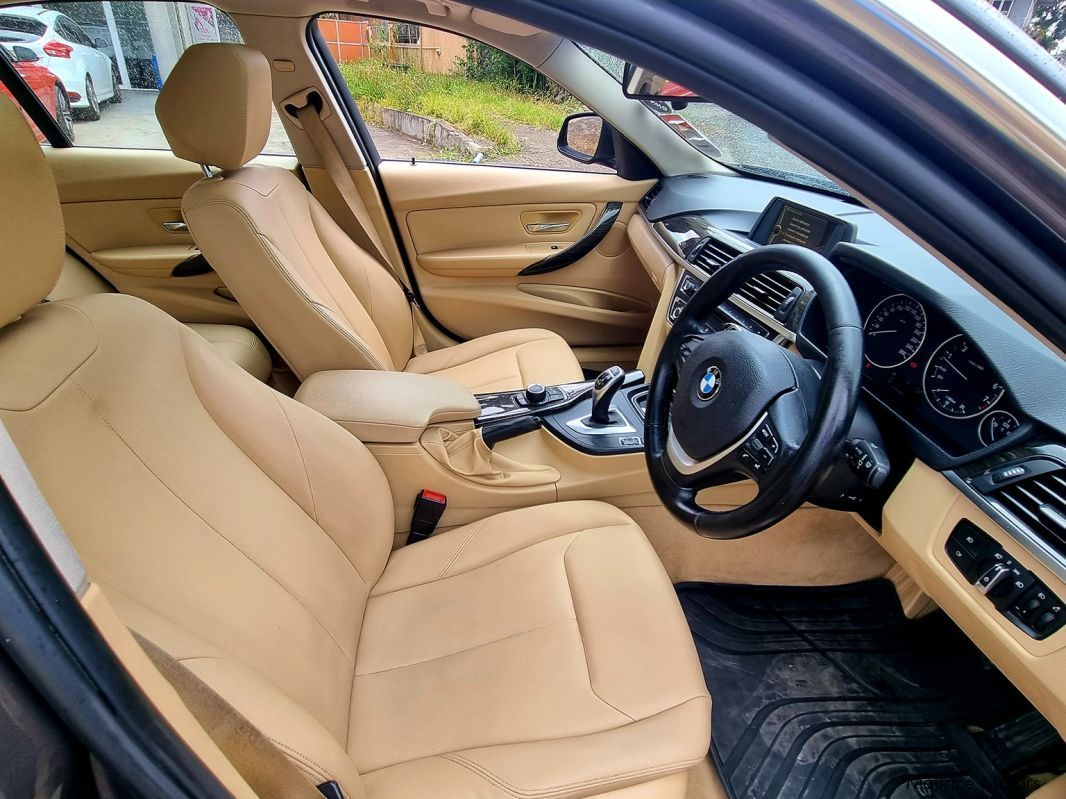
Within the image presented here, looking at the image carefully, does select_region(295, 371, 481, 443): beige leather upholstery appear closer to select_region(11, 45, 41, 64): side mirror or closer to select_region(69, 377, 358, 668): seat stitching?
select_region(69, 377, 358, 668): seat stitching

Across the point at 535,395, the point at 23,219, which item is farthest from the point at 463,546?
the point at 23,219

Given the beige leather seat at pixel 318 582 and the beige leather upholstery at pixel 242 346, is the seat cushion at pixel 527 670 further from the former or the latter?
the beige leather upholstery at pixel 242 346

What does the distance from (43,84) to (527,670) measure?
95.7 inches

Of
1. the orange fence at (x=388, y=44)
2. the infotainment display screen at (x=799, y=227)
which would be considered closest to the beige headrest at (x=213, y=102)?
the orange fence at (x=388, y=44)

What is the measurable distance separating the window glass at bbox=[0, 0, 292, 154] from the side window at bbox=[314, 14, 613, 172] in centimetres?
36

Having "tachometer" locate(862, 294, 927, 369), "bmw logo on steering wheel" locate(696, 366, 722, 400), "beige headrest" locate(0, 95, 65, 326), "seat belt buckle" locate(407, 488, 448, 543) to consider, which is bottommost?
"seat belt buckle" locate(407, 488, 448, 543)

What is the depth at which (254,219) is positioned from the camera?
1374mm

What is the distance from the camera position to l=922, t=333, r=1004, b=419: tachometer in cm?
92

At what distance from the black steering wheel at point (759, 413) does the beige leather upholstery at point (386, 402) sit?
1.50ft

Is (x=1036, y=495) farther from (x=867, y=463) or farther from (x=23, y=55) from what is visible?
(x=23, y=55)

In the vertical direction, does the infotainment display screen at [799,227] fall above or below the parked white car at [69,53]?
above

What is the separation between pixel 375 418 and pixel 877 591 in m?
1.28

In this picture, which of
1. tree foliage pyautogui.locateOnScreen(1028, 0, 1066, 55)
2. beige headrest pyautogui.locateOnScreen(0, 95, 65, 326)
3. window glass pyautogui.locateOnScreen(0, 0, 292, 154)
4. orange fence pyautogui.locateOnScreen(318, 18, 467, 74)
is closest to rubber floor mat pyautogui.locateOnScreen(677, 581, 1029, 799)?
tree foliage pyautogui.locateOnScreen(1028, 0, 1066, 55)

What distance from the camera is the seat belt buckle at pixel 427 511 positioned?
129 cm
